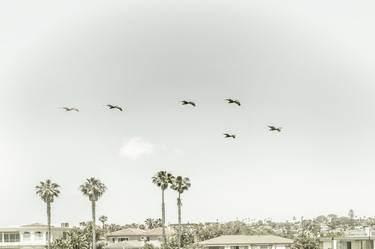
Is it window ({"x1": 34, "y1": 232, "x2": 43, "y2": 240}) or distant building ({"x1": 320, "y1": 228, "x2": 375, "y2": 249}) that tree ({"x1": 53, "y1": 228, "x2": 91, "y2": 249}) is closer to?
window ({"x1": 34, "y1": 232, "x2": 43, "y2": 240})

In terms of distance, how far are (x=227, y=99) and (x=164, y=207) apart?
63725mm

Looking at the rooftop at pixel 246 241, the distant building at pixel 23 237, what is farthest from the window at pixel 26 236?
the rooftop at pixel 246 241

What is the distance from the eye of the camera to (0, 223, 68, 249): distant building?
101 metres

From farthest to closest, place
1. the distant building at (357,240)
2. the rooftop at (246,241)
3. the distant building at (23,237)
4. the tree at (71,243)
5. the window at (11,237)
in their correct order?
the window at (11,237) → the rooftop at (246,241) → the distant building at (23,237) → the tree at (71,243) → the distant building at (357,240)

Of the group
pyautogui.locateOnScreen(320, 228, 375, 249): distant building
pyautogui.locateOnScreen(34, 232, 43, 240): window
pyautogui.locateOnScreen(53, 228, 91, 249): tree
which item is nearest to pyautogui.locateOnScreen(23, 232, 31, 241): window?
pyautogui.locateOnScreen(34, 232, 43, 240): window

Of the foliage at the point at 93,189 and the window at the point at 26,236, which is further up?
the foliage at the point at 93,189

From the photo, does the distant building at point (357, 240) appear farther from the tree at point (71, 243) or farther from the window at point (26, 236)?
the window at point (26, 236)

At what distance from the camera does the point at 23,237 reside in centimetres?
10162

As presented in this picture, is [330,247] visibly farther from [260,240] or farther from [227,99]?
[227,99]

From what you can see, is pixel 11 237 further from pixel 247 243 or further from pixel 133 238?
pixel 247 243

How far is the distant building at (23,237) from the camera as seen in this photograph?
101 meters

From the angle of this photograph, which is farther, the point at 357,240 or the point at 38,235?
the point at 38,235

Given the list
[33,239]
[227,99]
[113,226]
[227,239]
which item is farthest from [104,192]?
[113,226]

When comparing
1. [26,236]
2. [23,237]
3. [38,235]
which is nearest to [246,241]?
[38,235]
